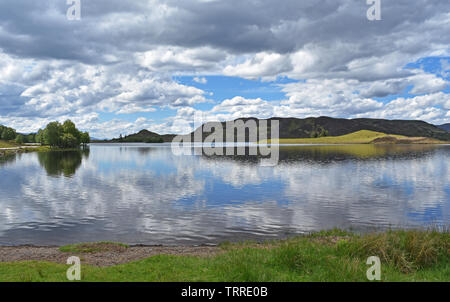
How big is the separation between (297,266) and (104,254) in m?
12.0

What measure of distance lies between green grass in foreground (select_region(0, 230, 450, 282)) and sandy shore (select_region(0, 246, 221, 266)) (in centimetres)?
228

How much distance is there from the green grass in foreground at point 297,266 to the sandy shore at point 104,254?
2.28m

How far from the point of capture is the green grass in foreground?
13.2m

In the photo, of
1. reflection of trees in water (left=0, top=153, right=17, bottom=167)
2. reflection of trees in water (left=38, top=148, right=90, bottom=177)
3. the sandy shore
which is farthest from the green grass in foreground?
reflection of trees in water (left=0, top=153, right=17, bottom=167)

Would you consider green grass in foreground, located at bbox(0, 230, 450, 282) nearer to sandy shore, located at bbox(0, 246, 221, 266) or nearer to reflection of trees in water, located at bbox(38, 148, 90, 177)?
sandy shore, located at bbox(0, 246, 221, 266)

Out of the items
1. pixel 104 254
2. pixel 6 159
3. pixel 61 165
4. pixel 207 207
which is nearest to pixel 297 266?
pixel 104 254

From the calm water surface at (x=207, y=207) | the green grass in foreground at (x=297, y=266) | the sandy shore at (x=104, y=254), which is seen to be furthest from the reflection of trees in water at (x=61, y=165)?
the green grass in foreground at (x=297, y=266)

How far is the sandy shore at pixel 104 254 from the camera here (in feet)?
58.3

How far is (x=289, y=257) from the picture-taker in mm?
14938

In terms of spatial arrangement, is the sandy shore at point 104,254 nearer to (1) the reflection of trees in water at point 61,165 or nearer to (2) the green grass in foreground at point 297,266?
(2) the green grass in foreground at point 297,266

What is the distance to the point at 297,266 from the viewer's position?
14531 millimetres
